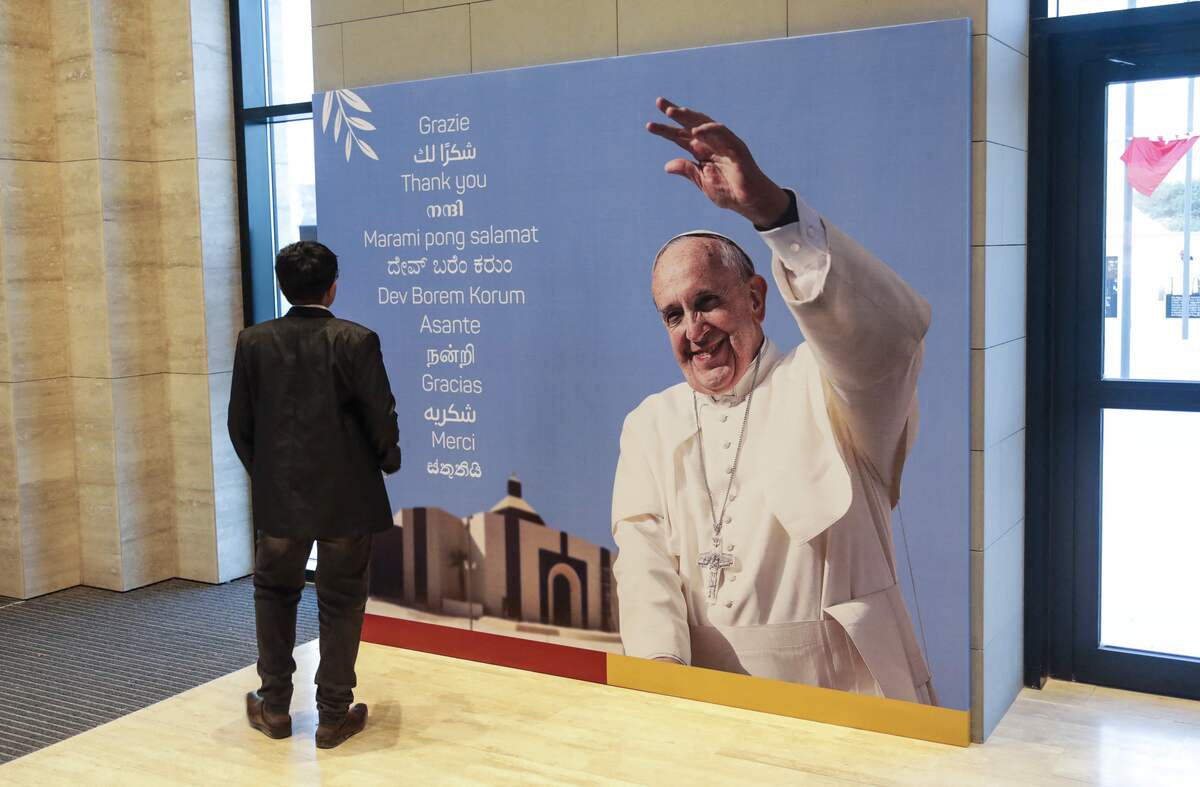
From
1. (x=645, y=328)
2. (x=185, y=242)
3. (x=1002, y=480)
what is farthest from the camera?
(x=185, y=242)

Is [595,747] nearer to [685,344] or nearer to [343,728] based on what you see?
[343,728]

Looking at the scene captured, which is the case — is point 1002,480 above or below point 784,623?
above

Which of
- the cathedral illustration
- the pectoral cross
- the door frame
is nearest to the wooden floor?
the door frame

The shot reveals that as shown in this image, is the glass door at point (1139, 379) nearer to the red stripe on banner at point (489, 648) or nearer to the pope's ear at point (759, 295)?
the pope's ear at point (759, 295)

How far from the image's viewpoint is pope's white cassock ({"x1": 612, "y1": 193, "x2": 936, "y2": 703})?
Result: 151 inches

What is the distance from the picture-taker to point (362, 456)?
379 cm

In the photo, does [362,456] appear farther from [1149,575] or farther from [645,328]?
[1149,575]

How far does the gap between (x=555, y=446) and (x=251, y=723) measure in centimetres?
138

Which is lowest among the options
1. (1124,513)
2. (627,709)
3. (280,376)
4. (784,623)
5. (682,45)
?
(627,709)

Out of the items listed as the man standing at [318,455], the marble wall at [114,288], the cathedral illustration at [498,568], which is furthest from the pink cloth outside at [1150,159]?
the marble wall at [114,288]

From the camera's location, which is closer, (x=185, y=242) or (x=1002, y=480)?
(x=1002, y=480)

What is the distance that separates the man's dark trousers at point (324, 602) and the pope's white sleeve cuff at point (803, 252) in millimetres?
1545

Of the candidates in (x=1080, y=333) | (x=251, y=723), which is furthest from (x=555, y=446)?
(x=1080, y=333)

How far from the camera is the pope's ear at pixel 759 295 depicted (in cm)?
399
